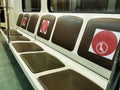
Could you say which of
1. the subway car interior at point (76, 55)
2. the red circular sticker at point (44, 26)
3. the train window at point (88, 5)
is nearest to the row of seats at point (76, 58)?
the subway car interior at point (76, 55)

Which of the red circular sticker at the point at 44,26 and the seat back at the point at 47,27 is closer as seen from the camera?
the seat back at the point at 47,27

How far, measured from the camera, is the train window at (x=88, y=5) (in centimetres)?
159

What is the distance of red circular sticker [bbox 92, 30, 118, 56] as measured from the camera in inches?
47.6

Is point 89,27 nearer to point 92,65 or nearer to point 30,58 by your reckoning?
point 92,65

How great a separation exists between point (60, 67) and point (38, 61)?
0.29 metres

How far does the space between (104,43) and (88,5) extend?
893mm

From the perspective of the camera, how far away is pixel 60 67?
4.79 ft

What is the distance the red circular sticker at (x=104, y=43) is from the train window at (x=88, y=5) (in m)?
0.32

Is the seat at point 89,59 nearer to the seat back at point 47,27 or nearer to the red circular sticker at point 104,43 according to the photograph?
the red circular sticker at point 104,43

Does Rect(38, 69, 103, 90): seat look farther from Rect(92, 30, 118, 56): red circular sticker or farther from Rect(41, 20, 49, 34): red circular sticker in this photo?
Rect(41, 20, 49, 34): red circular sticker

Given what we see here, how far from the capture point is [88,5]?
199 cm

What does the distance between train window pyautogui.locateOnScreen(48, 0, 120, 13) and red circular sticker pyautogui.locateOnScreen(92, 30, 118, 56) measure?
322 millimetres

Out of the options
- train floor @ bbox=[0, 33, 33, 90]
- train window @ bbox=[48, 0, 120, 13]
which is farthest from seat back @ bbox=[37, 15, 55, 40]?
train floor @ bbox=[0, 33, 33, 90]

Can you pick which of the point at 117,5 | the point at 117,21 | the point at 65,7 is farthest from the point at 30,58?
the point at 65,7
